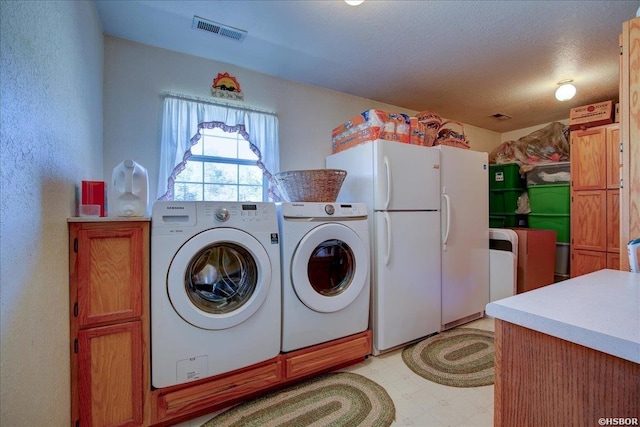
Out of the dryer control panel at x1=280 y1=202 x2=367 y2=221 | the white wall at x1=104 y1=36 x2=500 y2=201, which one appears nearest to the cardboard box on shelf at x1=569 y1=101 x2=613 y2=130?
the white wall at x1=104 y1=36 x2=500 y2=201

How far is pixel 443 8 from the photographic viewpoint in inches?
→ 65.7

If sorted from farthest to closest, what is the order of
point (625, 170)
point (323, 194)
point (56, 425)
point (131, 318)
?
point (323, 194) < point (131, 318) < point (625, 170) < point (56, 425)

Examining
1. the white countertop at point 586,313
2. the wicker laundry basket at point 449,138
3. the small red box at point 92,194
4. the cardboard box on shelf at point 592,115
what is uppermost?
the cardboard box on shelf at point 592,115

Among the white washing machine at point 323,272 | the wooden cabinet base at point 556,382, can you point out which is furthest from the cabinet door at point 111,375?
the wooden cabinet base at point 556,382

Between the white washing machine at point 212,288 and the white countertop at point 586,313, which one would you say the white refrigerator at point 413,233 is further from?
the white countertop at point 586,313

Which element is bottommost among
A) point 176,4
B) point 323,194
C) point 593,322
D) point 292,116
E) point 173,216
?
point 593,322

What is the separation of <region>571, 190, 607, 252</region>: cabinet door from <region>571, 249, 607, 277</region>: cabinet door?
0.19 ft

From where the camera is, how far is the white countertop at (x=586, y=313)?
53cm

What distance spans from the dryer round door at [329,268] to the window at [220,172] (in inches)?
34.3

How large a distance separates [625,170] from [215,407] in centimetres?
222

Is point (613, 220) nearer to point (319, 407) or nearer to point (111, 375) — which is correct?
point (319, 407)

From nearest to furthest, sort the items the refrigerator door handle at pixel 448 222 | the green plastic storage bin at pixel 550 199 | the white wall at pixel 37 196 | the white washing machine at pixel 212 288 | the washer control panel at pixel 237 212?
the white wall at pixel 37 196, the white washing machine at pixel 212 288, the washer control panel at pixel 237 212, the refrigerator door handle at pixel 448 222, the green plastic storage bin at pixel 550 199

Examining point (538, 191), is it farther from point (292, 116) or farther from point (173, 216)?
point (173, 216)

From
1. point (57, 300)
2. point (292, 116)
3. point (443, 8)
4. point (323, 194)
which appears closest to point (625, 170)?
point (443, 8)
